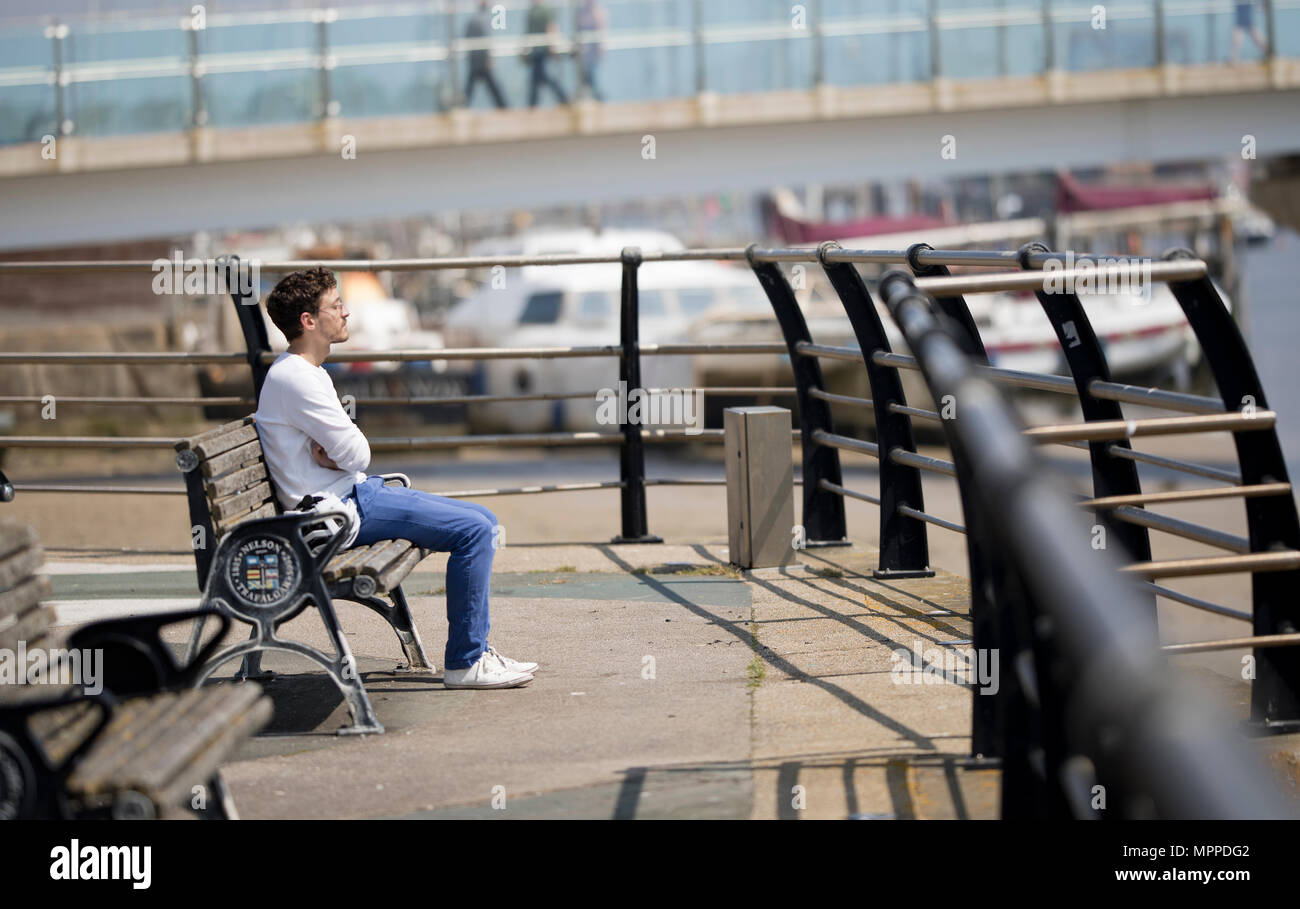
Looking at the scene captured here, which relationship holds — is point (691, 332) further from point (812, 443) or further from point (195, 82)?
point (812, 443)

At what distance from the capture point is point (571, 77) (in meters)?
24.4

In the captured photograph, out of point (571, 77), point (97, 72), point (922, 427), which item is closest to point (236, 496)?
point (97, 72)

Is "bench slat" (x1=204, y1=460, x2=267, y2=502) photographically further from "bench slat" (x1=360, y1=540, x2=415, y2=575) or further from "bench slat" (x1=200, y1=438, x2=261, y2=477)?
"bench slat" (x1=360, y1=540, x2=415, y2=575)

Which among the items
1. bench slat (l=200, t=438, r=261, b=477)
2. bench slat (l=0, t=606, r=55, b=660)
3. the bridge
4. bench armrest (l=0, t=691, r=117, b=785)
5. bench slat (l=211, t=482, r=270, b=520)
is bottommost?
bench armrest (l=0, t=691, r=117, b=785)

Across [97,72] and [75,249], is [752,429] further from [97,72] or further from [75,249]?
[75,249]

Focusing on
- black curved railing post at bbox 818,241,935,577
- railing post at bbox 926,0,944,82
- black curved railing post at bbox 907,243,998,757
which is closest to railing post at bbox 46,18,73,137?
railing post at bbox 926,0,944,82

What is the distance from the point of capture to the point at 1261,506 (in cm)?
446

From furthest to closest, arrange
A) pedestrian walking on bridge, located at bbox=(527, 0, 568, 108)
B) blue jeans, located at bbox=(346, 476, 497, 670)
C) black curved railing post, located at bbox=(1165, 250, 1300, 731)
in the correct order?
pedestrian walking on bridge, located at bbox=(527, 0, 568, 108) < blue jeans, located at bbox=(346, 476, 497, 670) < black curved railing post, located at bbox=(1165, 250, 1300, 731)

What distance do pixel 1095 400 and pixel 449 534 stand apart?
83.4 inches

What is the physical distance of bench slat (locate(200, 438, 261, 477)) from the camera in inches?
186

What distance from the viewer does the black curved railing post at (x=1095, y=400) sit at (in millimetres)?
4977

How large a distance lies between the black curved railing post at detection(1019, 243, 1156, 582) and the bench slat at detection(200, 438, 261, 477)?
250 cm

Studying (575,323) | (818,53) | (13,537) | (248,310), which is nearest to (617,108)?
(818,53)

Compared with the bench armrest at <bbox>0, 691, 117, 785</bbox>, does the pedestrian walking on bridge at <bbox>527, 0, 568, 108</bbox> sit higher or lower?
higher
